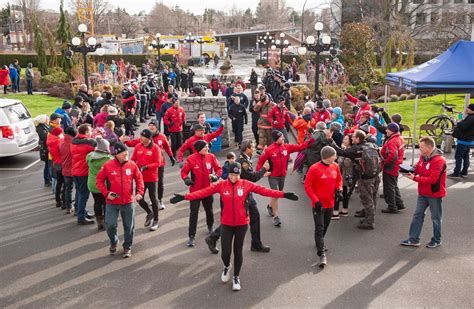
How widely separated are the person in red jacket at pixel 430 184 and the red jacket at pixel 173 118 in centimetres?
655

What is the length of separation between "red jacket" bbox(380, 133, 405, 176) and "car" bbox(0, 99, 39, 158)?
9.22 m

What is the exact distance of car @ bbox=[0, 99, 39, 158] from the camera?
12281 mm

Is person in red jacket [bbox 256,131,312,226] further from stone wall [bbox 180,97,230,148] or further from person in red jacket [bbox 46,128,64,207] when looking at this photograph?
stone wall [bbox 180,97,230,148]

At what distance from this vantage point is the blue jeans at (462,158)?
36.1 ft

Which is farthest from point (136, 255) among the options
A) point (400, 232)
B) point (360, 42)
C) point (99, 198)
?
point (360, 42)

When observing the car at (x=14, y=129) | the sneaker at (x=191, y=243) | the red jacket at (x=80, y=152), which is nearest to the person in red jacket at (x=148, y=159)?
the red jacket at (x=80, y=152)

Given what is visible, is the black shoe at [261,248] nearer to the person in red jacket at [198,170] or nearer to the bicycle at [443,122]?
the person in red jacket at [198,170]

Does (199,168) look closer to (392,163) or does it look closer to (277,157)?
(277,157)

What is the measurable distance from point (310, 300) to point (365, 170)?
288 centimetres

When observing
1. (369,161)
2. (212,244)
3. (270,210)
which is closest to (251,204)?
(212,244)

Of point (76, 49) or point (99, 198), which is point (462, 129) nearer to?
point (99, 198)

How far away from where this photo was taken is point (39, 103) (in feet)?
76.1

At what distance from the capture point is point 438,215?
7.29 m

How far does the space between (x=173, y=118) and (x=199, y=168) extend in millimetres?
5017
